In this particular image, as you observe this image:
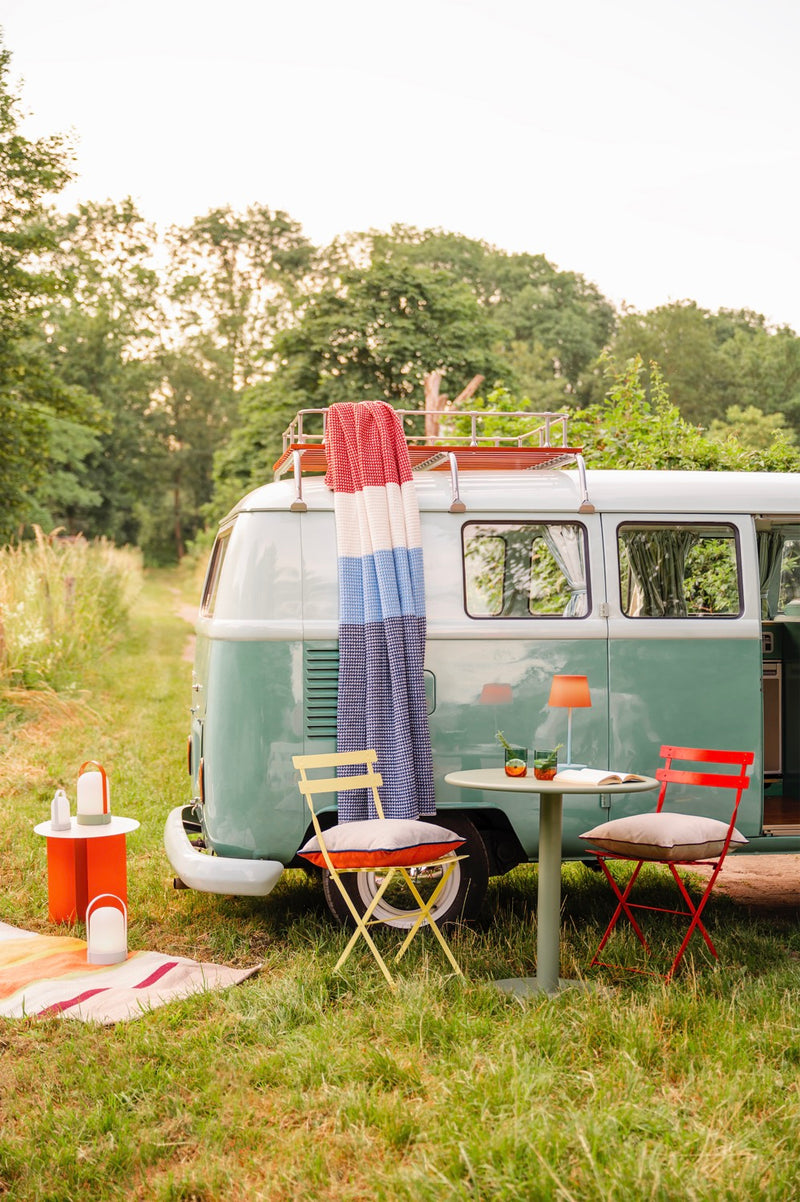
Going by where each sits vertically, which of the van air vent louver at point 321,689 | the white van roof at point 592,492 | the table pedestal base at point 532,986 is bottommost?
the table pedestal base at point 532,986

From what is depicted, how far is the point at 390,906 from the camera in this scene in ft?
19.1

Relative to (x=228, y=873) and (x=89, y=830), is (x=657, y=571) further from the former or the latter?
(x=89, y=830)

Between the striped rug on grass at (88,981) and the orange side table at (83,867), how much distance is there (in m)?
0.38

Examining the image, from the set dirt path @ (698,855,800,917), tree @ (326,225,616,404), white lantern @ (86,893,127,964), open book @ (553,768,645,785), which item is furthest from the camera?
tree @ (326,225,616,404)

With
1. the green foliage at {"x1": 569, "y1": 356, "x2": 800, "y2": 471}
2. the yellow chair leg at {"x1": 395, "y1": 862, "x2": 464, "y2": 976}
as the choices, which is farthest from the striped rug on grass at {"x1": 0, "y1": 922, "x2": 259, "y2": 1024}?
the green foliage at {"x1": 569, "y1": 356, "x2": 800, "y2": 471}

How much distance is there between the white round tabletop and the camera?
6.01 m

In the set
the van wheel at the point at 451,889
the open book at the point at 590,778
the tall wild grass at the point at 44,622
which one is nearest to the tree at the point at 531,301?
the tall wild grass at the point at 44,622

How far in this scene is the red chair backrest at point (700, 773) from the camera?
17.8ft

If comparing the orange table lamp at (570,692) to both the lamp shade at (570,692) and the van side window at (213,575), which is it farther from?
the van side window at (213,575)

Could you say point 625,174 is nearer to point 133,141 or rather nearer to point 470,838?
point 133,141

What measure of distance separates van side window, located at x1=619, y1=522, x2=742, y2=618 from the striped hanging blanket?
1.14m

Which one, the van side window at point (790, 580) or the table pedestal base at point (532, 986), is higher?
the van side window at point (790, 580)

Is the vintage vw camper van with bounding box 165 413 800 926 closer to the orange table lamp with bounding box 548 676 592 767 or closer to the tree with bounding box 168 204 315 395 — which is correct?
the orange table lamp with bounding box 548 676 592 767

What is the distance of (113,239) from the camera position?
33.6m
